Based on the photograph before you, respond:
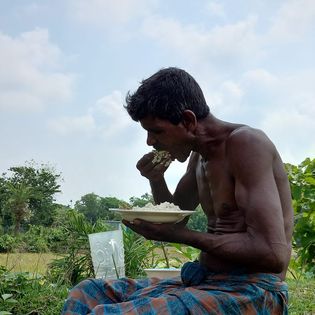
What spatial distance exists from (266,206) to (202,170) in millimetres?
491

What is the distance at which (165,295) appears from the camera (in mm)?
1876

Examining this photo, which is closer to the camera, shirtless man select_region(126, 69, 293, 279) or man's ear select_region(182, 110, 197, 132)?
shirtless man select_region(126, 69, 293, 279)

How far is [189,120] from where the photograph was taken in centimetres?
205

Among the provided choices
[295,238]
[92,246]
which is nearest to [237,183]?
[92,246]

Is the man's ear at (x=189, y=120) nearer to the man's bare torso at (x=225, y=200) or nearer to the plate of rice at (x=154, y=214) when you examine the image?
the man's bare torso at (x=225, y=200)

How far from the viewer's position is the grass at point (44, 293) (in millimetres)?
3666

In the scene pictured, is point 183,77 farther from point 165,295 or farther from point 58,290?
point 58,290

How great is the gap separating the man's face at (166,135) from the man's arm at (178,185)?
290mm

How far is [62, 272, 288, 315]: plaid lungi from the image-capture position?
1.81m

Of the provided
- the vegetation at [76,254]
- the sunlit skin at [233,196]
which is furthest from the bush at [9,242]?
the sunlit skin at [233,196]

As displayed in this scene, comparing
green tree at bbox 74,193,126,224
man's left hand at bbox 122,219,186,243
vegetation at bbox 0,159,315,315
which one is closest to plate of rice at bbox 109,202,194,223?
man's left hand at bbox 122,219,186,243

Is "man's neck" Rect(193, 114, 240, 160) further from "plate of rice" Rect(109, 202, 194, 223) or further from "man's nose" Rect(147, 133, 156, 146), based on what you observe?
"plate of rice" Rect(109, 202, 194, 223)

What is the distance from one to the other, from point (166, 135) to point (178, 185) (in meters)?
0.53

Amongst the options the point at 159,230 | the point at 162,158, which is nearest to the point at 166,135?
the point at 162,158
